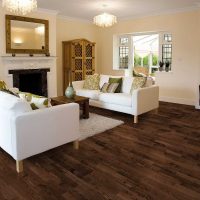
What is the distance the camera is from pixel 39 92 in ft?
20.9

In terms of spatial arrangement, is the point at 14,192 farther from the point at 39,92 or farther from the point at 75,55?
the point at 75,55

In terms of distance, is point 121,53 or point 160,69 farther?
point 121,53

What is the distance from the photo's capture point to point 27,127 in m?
2.55

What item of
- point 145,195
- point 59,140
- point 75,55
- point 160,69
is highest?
point 75,55

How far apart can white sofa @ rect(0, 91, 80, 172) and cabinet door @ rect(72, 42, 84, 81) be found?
13.3 ft

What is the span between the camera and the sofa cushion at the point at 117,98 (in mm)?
4562

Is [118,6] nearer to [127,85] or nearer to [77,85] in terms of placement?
[127,85]

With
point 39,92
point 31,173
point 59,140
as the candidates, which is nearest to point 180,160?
point 59,140

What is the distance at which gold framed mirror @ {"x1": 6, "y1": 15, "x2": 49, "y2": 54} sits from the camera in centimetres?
546

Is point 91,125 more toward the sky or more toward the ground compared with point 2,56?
more toward the ground

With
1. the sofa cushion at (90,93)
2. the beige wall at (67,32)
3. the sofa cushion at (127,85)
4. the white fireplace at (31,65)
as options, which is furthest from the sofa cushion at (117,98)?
the beige wall at (67,32)

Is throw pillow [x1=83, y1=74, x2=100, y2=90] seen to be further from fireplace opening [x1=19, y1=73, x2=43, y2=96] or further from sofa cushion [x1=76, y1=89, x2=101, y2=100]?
fireplace opening [x1=19, y1=73, x2=43, y2=96]

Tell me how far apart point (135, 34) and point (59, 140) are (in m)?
5.26

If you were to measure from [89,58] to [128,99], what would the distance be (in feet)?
10.3
